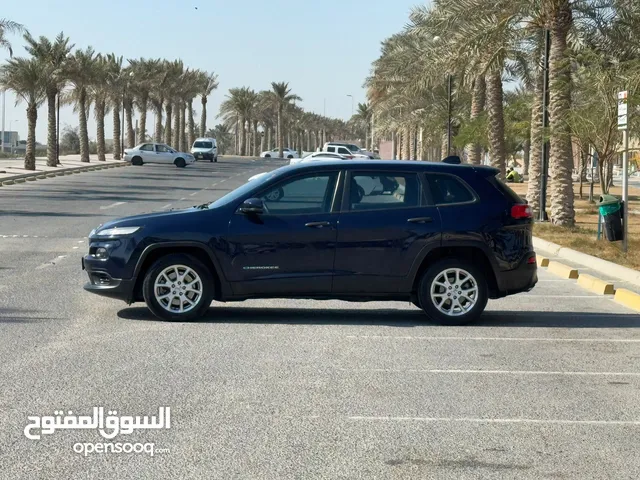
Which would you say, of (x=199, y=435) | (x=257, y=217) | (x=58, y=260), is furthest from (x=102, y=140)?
(x=199, y=435)

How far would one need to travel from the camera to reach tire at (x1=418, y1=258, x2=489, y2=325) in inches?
452

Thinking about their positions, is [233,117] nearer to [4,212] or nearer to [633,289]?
[4,212]

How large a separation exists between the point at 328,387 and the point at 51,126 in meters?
59.1

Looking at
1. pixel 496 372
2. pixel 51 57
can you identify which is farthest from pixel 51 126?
pixel 496 372

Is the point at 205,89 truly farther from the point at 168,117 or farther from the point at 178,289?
the point at 178,289

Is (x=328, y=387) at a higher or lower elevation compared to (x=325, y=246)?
lower

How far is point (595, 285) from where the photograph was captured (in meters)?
15.4

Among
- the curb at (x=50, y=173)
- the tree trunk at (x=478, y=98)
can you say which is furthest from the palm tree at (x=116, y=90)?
the tree trunk at (x=478, y=98)

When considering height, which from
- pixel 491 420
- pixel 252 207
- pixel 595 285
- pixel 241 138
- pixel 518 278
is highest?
pixel 241 138

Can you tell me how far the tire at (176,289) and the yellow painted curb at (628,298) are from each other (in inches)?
211

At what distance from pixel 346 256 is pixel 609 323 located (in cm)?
298

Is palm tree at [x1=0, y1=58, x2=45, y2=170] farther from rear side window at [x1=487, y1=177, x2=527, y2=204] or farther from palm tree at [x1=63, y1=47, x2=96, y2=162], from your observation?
rear side window at [x1=487, y1=177, x2=527, y2=204]

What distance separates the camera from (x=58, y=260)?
58.3 feet

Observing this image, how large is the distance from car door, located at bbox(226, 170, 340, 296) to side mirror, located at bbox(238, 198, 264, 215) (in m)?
0.07
